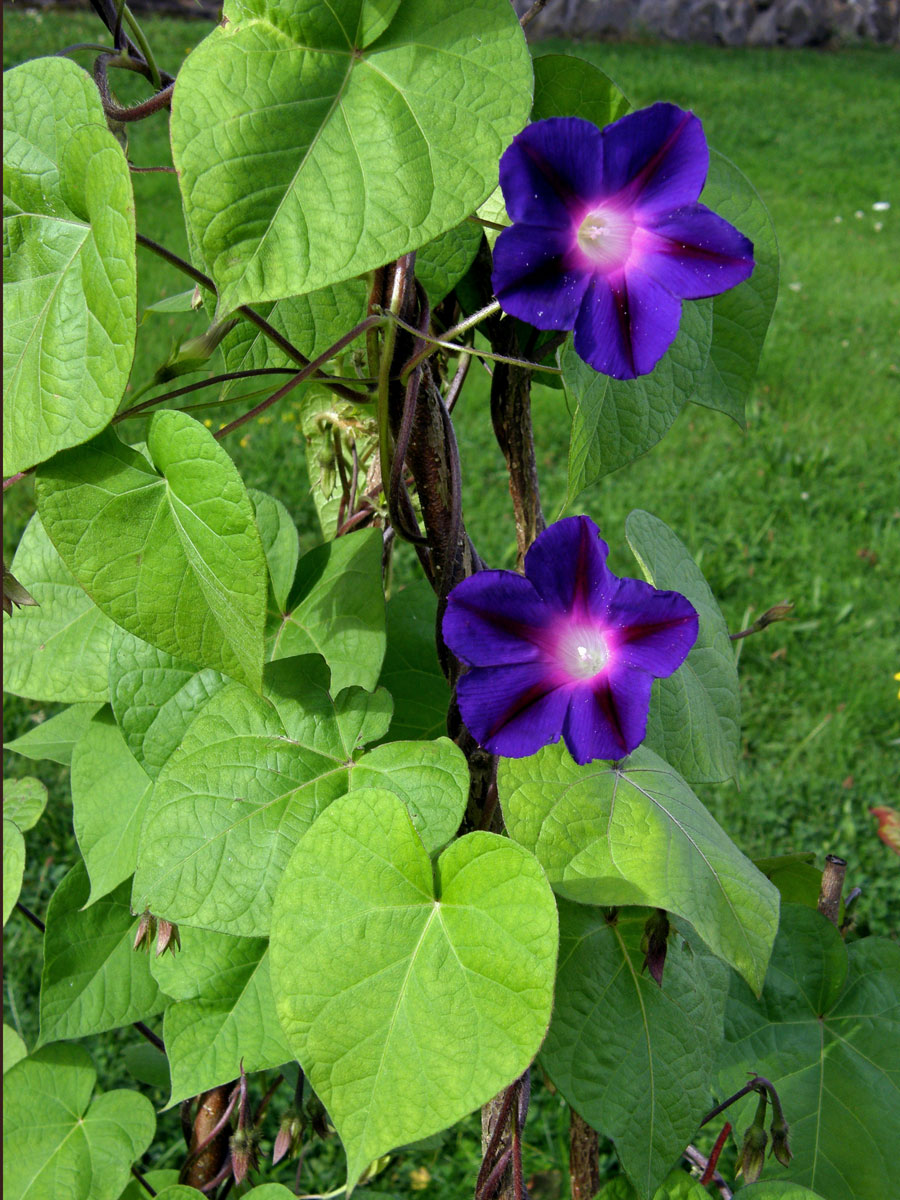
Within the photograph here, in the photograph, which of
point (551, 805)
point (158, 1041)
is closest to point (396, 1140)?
point (551, 805)

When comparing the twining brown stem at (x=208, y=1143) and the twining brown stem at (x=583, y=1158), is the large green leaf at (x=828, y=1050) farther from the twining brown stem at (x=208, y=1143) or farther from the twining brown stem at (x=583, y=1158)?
the twining brown stem at (x=208, y=1143)

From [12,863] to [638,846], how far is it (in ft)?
1.94

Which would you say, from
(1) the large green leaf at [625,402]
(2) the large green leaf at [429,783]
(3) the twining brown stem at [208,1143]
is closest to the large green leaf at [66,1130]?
(3) the twining brown stem at [208,1143]

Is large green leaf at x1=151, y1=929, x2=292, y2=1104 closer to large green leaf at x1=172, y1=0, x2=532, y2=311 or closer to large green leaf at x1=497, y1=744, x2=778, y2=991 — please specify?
large green leaf at x1=497, y1=744, x2=778, y2=991

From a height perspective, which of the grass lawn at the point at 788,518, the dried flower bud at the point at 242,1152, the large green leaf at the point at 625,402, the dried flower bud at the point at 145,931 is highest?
the large green leaf at the point at 625,402

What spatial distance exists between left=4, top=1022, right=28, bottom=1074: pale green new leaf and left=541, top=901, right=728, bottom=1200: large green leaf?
665 mm

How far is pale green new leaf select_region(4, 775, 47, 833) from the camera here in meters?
0.98

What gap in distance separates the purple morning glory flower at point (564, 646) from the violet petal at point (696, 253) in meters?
0.14

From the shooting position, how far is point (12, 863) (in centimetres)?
92

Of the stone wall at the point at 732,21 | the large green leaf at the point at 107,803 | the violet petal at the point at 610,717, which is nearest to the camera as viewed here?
the violet petal at the point at 610,717

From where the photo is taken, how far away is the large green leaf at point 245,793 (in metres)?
0.66

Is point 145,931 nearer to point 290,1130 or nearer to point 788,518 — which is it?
point 290,1130

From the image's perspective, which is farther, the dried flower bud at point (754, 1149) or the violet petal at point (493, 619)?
the dried flower bud at point (754, 1149)

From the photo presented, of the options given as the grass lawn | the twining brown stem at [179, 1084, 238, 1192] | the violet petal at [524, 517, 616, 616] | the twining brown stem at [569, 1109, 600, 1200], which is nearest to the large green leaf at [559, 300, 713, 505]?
the violet petal at [524, 517, 616, 616]
